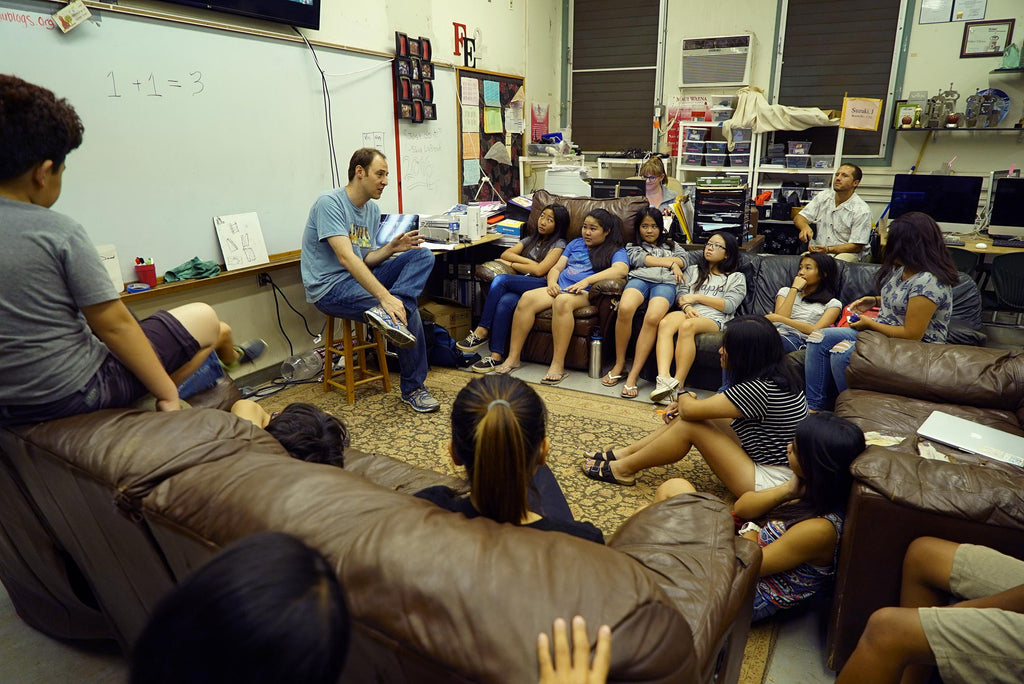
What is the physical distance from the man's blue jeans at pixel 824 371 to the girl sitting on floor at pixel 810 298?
0.37 meters

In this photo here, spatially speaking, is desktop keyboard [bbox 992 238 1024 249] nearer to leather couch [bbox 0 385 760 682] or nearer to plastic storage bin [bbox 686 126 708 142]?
plastic storage bin [bbox 686 126 708 142]

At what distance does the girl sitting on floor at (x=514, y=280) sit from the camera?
4.16 metres

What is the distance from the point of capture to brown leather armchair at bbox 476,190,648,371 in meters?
3.97

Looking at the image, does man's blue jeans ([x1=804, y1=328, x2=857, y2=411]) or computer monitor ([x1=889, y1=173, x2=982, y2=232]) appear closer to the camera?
man's blue jeans ([x1=804, y1=328, x2=857, y2=411])

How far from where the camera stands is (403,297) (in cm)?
354

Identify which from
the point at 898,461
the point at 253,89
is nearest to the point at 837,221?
the point at 898,461

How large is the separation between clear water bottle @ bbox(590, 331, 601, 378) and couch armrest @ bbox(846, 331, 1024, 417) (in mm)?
1560

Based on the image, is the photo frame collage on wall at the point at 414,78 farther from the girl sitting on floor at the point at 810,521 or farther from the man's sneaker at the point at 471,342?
the girl sitting on floor at the point at 810,521

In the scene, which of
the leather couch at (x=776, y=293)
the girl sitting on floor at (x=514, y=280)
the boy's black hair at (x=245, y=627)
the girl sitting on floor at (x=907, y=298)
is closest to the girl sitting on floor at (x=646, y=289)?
the leather couch at (x=776, y=293)

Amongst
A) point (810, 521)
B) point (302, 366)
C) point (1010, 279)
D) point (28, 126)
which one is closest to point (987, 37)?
point (1010, 279)

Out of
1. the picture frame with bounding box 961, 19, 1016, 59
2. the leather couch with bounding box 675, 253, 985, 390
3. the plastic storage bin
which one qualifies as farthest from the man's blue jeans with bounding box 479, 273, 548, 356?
the picture frame with bounding box 961, 19, 1016, 59

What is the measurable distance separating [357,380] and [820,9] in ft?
17.0

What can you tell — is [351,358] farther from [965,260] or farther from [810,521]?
[965,260]

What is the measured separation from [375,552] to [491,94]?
5136 mm
